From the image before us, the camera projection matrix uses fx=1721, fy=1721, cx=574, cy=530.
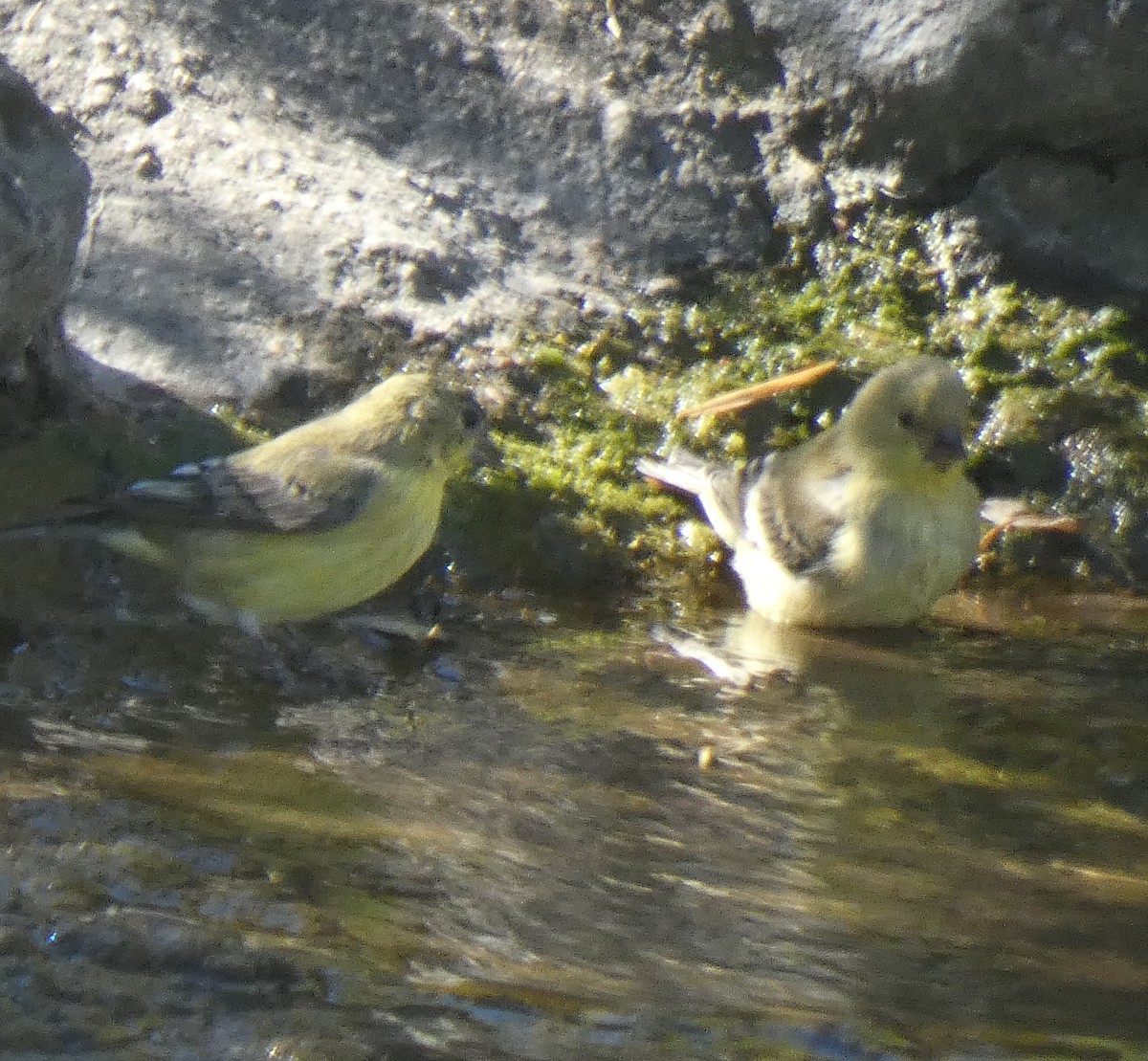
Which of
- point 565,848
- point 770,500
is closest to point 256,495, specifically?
point 770,500

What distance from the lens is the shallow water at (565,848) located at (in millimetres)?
2904

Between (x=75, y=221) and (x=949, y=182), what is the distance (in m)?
4.04

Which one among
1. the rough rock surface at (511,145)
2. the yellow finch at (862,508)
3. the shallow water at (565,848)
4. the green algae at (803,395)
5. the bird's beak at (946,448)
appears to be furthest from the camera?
the rough rock surface at (511,145)

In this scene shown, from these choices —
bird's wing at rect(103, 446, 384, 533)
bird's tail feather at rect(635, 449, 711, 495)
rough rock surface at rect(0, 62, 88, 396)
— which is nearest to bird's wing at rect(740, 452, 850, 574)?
bird's tail feather at rect(635, 449, 711, 495)

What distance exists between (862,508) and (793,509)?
0.27m

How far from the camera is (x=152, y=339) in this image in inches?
272

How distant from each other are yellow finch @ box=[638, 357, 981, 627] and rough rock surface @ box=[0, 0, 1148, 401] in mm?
1119

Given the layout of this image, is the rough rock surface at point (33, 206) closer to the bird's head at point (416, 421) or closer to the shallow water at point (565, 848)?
the shallow water at point (565, 848)

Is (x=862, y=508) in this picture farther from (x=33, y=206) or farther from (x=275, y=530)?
(x=33, y=206)

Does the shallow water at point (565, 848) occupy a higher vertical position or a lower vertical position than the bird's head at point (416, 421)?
lower

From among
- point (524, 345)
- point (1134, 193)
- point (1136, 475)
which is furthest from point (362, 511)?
point (1134, 193)

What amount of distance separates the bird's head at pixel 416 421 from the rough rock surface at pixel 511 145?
2.71 ft

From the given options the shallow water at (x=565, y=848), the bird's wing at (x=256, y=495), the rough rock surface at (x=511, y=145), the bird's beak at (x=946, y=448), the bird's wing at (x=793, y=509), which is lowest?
the shallow water at (x=565, y=848)

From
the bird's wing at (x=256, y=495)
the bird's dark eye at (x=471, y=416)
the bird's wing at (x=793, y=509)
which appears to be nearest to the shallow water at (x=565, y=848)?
the bird's wing at (x=256, y=495)
